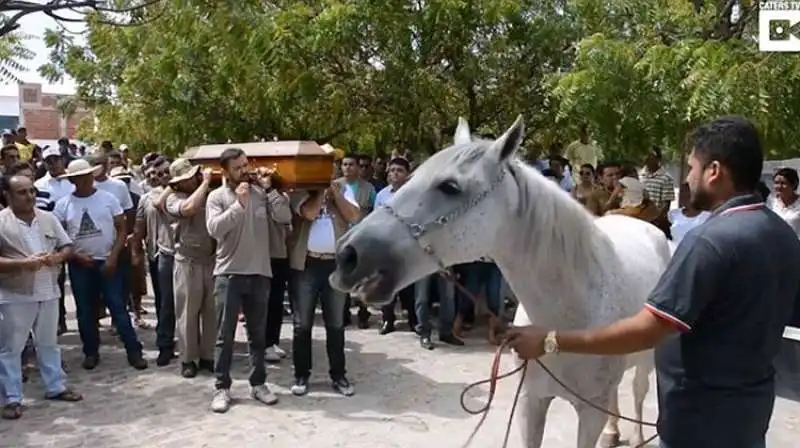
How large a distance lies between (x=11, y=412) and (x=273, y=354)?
7.97ft

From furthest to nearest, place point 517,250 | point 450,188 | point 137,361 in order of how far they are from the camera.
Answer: point 137,361
point 517,250
point 450,188

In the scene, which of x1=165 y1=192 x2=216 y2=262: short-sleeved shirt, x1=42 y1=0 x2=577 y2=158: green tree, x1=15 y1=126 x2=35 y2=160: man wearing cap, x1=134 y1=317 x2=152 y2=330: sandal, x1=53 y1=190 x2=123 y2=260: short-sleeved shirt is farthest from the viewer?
x1=15 y1=126 x2=35 y2=160: man wearing cap

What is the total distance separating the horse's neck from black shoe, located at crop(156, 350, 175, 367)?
4836 millimetres

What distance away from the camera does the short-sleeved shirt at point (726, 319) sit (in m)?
2.27

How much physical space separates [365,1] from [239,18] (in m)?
4.07

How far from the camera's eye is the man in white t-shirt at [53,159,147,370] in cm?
716

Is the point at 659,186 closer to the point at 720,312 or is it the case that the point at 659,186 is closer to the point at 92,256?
the point at 92,256

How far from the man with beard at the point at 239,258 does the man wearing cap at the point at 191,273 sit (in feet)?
2.56

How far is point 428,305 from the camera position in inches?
333

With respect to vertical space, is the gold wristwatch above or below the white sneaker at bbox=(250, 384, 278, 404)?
above

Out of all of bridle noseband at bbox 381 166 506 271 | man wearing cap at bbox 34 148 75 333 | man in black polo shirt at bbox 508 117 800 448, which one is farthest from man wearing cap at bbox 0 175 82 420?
man in black polo shirt at bbox 508 117 800 448

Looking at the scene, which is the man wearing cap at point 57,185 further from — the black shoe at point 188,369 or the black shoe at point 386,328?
the black shoe at point 386,328

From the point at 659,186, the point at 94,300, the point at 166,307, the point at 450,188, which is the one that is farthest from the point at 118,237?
the point at 659,186

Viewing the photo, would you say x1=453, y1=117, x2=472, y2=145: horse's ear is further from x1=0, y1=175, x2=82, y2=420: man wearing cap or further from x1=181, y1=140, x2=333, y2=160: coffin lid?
x1=0, y1=175, x2=82, y2=420: man wearing cap
